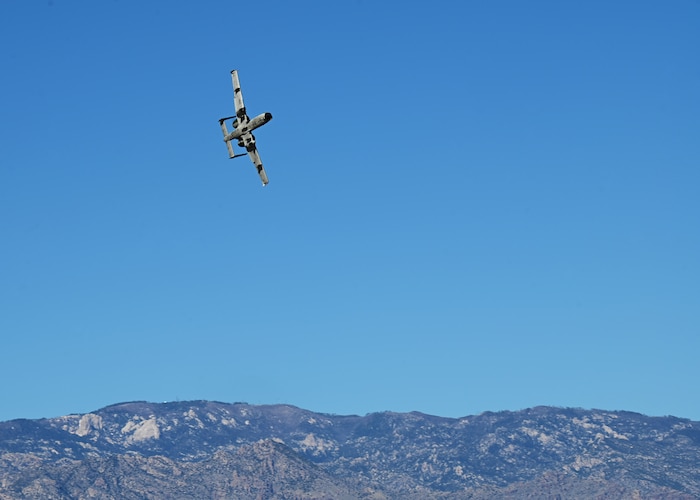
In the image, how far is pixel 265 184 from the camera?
616 feet

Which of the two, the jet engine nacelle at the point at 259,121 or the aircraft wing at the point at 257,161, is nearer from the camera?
the jet engine nacelle at the point at 259,121

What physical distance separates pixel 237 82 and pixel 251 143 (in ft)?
30.9

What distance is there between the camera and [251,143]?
190 m

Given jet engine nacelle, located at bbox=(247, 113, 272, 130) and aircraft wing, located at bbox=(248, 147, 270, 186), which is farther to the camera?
aircraft wing, located at bbox=(248, 147, 270, 186)

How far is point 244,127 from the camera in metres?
186

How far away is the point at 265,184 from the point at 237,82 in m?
15.5

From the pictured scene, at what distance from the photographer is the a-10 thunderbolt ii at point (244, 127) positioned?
184 meters

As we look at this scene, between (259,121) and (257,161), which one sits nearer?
(259,121)

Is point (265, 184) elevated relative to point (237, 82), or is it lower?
lower

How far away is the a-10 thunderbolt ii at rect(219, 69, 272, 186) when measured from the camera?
184 meters

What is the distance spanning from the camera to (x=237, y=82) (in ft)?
612

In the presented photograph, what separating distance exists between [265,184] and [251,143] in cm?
695
